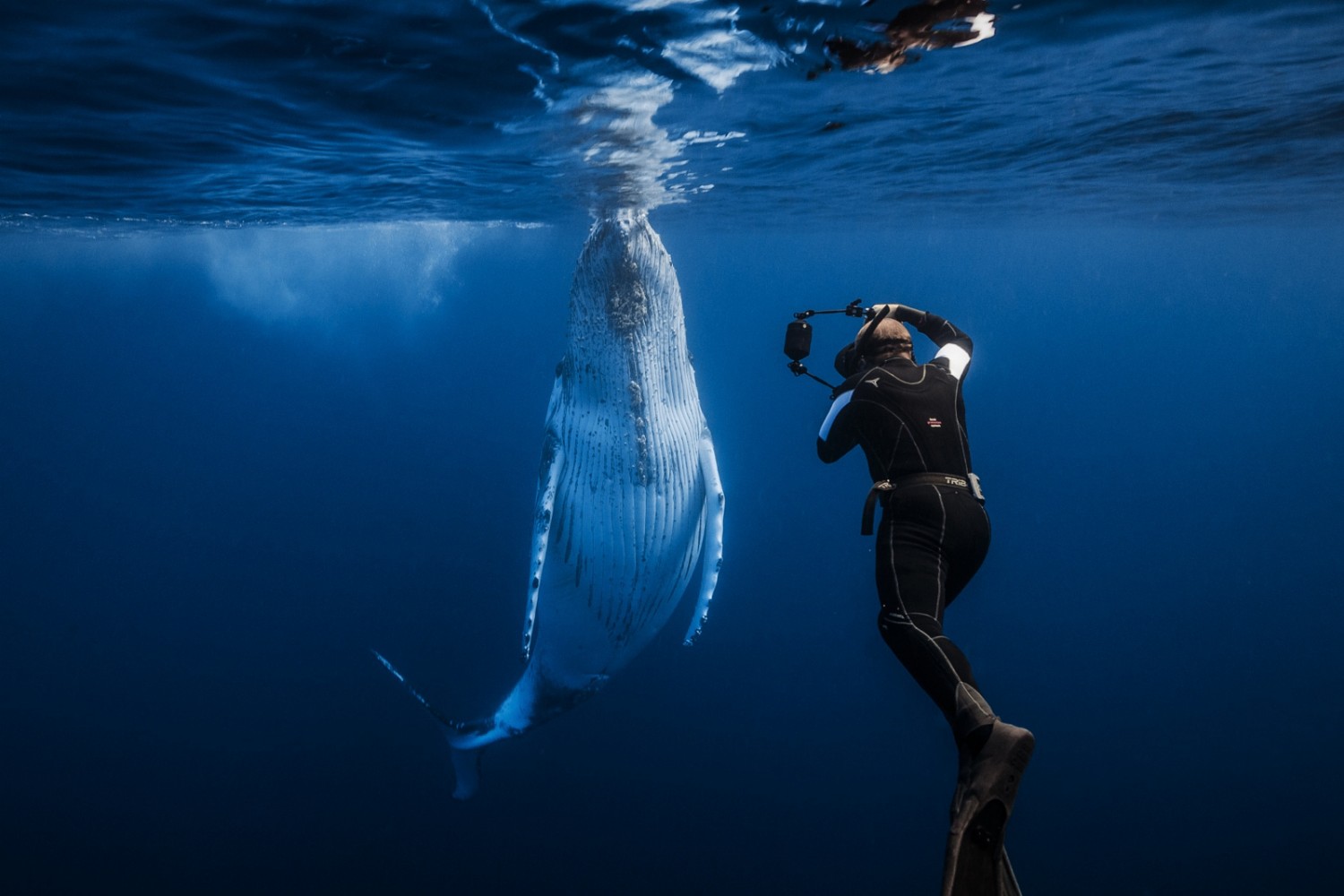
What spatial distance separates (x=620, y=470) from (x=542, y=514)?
84cm

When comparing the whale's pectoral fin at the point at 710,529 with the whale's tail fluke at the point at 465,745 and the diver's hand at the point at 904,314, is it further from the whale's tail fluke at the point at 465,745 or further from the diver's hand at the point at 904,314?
the whale's tail fluke at the point at 465,745

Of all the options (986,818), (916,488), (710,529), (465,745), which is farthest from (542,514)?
(986,818)

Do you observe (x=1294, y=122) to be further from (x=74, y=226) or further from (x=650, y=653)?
(x=74, y=226)

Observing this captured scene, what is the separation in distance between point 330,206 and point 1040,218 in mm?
22970

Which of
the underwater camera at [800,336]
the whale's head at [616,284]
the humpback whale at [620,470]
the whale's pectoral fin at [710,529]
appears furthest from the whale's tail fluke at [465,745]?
the underwater camera at [800,336]

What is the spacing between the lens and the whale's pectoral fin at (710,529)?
690 centimetres

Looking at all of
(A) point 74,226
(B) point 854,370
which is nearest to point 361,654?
(A) point 74,226

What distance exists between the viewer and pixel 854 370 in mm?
5211

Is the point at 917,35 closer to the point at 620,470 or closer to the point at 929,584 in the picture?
the point at 620,470

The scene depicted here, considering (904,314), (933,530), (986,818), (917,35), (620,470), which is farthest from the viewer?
(620,470)

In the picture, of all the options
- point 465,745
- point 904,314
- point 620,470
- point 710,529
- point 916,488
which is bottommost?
point 465,745

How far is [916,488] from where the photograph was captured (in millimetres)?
4344

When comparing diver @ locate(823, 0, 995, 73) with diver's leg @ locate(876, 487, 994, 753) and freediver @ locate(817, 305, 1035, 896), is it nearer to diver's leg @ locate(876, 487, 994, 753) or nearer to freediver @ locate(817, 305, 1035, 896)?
freediver @ locate(817, 305, 1035, 896)

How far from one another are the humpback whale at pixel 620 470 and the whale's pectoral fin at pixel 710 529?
0.02 meters
